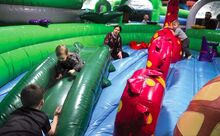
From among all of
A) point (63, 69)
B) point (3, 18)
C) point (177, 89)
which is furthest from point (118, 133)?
point (3, 18)

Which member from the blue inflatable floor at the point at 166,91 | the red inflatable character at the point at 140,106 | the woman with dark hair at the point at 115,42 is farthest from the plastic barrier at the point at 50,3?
the red inflatable character at the point at 140,106

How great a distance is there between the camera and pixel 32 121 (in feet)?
4.74

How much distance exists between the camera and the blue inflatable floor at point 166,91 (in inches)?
83.4

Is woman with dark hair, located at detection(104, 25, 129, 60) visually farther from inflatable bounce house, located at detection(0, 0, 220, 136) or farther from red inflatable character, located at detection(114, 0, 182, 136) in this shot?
red inflatable character, located at detection(114, 0, 182, 136)

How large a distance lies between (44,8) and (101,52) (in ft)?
4.92

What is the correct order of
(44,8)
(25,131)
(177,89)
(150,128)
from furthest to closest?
1. (44,8)
2. (177,89)
3. (150,128)
4. (25,131)

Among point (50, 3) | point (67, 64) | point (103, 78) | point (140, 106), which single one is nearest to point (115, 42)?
point (50, 3)

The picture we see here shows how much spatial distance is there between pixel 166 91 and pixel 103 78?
673 mm

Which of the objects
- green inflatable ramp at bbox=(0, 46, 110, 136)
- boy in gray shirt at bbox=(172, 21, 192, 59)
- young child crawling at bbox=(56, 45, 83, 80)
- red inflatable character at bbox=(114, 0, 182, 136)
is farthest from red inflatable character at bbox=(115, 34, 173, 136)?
boy in gray shirt at bbox=(172, 21, 192, 59)

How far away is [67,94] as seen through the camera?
6.94ft

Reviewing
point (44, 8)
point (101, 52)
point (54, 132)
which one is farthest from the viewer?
point (44, 8)

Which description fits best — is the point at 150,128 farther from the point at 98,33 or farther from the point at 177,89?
the point at 98,33

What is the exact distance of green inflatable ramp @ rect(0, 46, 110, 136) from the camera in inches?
71.6

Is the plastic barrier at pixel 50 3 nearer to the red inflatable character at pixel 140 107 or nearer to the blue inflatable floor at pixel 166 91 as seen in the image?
the blue inflatable floor at pixel 166 91
